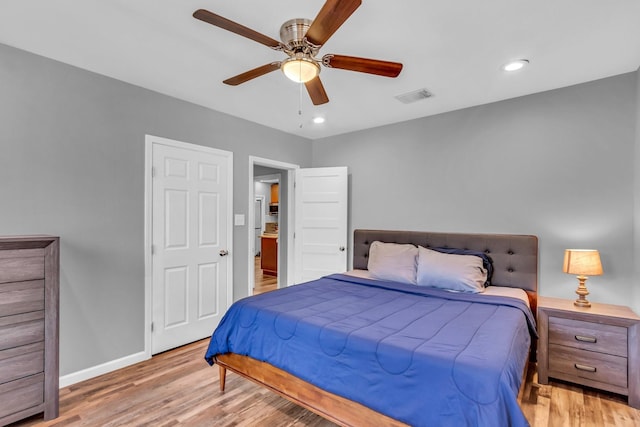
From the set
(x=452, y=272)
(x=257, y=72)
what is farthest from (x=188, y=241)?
(x=452, y=272)

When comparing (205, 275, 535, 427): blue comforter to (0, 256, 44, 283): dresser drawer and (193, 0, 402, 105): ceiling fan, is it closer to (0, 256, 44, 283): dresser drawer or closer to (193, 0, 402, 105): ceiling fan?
(0, 256, 44, 283): dresser drawer

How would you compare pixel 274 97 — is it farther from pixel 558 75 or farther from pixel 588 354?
pixel 588 354

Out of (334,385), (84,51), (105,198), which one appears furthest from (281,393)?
(84,51)

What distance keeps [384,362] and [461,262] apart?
5.47 ft

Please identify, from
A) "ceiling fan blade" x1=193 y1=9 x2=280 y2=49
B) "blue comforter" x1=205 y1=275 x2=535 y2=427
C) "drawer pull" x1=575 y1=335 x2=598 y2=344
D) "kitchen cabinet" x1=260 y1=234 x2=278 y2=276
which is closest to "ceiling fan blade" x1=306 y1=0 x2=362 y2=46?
"ceiling fan blade" x1=193 y1=9 x2=280 y2=49

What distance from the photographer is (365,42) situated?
218 cm

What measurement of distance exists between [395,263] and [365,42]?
203 centimetres

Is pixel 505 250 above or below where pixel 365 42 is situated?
below

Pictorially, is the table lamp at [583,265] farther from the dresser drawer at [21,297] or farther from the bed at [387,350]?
the dresser drawer at [21,297]

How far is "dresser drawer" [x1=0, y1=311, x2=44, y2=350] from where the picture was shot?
1933 millimetres

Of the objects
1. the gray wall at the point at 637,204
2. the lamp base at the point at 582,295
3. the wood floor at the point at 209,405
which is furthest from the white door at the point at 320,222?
the gray wall at the point at 637,204

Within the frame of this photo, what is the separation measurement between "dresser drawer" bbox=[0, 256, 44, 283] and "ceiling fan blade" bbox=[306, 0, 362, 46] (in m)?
2.18

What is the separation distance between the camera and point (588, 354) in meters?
2.38

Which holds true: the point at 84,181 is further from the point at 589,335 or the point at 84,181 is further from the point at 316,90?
the point at 589,335
